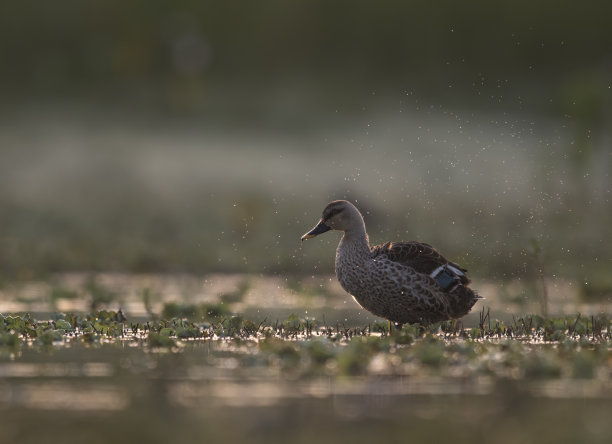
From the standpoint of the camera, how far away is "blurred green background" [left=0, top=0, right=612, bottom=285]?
25.3m

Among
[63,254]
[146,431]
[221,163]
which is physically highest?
[221,163]

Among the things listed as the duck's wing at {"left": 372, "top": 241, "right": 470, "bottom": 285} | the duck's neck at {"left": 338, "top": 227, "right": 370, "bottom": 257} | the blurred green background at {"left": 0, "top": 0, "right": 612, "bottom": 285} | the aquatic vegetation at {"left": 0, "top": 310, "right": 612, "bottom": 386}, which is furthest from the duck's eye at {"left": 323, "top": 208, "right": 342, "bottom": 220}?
the blurred green background at {"left": 0, "top": 0, "right": 612, "bottom": 285}

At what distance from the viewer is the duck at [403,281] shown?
14.4 metres

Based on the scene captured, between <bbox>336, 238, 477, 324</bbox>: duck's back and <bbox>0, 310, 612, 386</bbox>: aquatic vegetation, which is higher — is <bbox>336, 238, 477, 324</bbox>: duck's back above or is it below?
above

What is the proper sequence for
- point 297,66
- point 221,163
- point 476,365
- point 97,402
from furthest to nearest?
point 297,66 < point 221,163 < point 476,365 < point 97,402

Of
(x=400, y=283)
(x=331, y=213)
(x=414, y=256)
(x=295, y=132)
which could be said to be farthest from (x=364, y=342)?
(x=295, y=132)

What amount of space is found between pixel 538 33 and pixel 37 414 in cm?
5736

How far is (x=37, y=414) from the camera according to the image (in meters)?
9.59

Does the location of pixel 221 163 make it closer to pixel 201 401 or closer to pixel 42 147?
pixel 42 147

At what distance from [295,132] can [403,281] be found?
3624 cm

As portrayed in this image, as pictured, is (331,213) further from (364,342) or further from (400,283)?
(364,342)

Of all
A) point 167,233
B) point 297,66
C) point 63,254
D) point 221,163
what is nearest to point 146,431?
point 63,254

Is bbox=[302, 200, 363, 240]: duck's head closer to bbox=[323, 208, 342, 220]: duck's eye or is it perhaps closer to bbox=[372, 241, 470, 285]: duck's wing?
bbox=[323, 208, 342, 220]: duck's eye

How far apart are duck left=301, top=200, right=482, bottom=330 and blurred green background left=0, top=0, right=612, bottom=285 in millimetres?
1132
